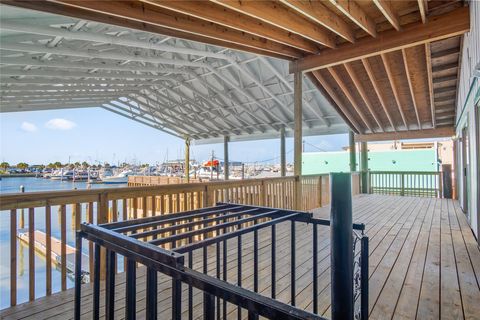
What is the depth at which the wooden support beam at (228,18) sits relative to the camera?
3.33 meters

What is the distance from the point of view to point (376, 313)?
7.20 ft

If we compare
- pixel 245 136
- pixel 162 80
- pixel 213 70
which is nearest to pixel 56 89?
pixel 162 80

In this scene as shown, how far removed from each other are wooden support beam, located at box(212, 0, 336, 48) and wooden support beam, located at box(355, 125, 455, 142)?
6.18 metres

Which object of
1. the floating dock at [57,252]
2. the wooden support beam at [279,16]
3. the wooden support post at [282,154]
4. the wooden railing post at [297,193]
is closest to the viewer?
the wooden support beam at [279,16]

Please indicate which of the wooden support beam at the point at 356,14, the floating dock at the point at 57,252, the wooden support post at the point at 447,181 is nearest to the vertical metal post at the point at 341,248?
the wooden support beam at the point at 356,14

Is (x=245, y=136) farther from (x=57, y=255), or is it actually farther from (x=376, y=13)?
(x=376, y=13)

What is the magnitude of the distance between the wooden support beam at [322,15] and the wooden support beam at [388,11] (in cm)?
65

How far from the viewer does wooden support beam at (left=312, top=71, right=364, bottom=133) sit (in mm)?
6590

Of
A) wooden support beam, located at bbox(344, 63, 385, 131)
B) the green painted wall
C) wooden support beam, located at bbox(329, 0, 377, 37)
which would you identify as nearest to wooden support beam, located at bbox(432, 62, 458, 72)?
wooden support beam, located at bbox(344, 63, 385, 131)

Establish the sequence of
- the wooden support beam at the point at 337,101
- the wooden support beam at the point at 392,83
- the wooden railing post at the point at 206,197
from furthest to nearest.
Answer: the wooden support beam at the point at 337,101
the wooden support beam at the point at 392,83
the wooden railing post at the point at 206,197

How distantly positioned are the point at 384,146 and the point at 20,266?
23.4 metres

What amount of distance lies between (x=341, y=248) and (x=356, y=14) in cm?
416

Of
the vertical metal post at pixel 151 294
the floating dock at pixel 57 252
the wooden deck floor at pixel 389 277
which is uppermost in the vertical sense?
the vertical metal post at pixel 151 294

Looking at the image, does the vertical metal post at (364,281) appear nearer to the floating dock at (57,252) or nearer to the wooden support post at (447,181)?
the floating dock at (57,252)
